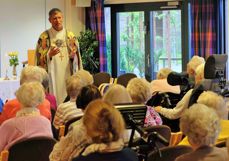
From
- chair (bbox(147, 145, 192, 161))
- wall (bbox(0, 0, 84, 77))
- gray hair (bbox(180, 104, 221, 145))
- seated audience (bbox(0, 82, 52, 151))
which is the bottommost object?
chair (bbox(147, 145, 192, 161))

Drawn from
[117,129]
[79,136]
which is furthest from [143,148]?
[79,136]

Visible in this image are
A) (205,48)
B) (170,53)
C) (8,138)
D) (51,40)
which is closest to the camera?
(8,138)

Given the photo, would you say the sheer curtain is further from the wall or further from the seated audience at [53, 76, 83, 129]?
the seated audience at [53, 76, 83, 129]

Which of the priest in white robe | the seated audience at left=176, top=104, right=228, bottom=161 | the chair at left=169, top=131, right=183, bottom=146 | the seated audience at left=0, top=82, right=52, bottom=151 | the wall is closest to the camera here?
the seated audience at left=176, top=104, right=228, bottom=161

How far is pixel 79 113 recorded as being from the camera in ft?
12.5

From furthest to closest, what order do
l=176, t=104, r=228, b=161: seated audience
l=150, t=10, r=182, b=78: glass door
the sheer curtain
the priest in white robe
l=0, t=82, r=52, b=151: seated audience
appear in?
l=150, t=10, r=182, b=78: glass door < the sheer curtain < the priest in white robe < l=0, t=82, r=52, b=151: seated audience < l=176, t=104, r=228, b=161: seated audience

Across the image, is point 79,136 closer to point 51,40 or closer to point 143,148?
point 143,148

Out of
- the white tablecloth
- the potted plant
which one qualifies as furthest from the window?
the white tablecloth

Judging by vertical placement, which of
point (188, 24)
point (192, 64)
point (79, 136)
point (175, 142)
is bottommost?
point (175, 142)

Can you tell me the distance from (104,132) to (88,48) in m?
6.91

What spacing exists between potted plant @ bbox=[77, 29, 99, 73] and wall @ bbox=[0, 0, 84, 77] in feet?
2.54

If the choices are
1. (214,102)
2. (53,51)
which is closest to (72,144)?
(214,102)

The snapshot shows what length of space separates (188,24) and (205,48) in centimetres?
60

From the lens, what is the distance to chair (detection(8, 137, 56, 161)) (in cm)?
286
